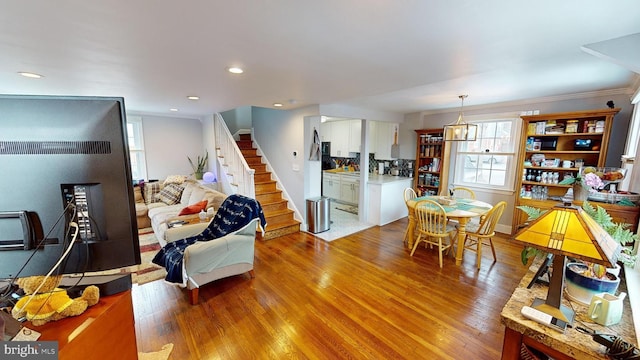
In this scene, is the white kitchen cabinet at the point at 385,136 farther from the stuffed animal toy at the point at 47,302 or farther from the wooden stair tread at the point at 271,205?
the stuffed animal toy at the point at 47,302

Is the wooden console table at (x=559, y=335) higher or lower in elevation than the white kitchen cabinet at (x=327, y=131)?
lower

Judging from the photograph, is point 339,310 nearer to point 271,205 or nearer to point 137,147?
point 271,205

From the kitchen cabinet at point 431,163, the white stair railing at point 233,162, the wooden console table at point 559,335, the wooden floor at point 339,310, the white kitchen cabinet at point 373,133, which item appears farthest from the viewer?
the white kitchen cabinet at point 373,133

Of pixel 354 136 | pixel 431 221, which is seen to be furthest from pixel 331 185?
pixel 431 221

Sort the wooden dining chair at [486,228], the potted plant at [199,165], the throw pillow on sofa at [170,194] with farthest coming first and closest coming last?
the potted plant at [199,165]
the throw pillow on sofa at [170,194]
the wooden dining chair at [486,228]

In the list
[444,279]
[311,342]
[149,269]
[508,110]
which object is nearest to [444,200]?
[444,279]

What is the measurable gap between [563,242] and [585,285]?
0.33 meters

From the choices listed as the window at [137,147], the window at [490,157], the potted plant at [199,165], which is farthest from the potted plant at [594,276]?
the window at [137,147]

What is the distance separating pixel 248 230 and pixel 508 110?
4.59m

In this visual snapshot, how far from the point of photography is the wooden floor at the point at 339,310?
189 centimetres

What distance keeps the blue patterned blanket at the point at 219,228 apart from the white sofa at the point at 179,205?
0.66 meters

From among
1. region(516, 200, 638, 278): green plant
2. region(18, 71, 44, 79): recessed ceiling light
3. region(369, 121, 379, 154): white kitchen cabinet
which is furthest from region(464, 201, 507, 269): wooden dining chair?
region(18, 71, 44, 79): recessed ceiling light

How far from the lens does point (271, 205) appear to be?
455 cm

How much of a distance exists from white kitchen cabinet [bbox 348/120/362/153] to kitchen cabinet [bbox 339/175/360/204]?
2.31ft
